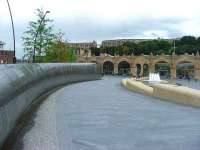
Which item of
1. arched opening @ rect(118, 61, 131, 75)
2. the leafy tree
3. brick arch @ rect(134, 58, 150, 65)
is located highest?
the leafy tree

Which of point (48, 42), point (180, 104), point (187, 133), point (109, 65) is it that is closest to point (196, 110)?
point (180, 104)

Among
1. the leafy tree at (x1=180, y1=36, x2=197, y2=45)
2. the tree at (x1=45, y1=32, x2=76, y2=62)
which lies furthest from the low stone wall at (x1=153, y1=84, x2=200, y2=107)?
the leafy tree at (x1=180, y1=36, x2=197, y2=45)

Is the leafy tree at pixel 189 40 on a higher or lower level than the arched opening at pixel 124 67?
higher

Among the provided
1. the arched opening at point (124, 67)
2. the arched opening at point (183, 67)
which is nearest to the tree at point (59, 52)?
the arched opening at point (183, 67)

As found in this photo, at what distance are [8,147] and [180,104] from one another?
9511 mm

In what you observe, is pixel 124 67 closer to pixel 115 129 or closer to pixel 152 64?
pixel 152 64

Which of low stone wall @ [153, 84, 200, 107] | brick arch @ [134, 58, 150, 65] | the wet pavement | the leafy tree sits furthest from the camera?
the leafy tree

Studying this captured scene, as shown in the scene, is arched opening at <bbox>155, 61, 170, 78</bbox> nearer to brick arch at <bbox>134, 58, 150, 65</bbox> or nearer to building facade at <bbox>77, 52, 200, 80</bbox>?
building facade at <bbox>77, 52, 200, 80</bbox>

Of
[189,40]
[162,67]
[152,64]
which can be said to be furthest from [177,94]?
[189,40]

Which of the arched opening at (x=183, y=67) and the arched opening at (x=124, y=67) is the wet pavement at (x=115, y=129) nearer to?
the arched opening at (x=183, y=67)

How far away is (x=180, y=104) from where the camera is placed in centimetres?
1703

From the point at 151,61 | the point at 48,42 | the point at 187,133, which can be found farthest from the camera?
the point at 151,61

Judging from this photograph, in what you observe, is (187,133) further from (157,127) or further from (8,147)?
(8,147)

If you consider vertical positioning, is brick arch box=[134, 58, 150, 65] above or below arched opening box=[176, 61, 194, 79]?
above
